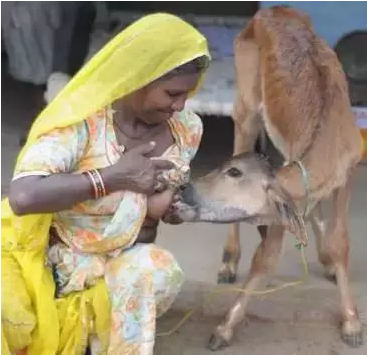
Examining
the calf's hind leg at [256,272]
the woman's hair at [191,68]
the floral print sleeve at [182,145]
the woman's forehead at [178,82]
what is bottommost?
the calf's hind leg at [256,272]

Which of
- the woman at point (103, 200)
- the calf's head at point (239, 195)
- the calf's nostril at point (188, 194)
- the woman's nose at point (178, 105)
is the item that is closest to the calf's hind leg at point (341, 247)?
the calf's head at point (239, 195)

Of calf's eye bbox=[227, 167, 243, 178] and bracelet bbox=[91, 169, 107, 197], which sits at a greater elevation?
bracelet bbox=[91, 169, 107, 197]

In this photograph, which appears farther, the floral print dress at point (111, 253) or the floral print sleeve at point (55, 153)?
the floral print dress at point (111, 253)

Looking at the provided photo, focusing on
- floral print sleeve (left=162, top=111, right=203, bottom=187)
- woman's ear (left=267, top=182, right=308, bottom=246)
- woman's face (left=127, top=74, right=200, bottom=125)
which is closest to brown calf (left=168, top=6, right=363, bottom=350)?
woman's ear (left=267, top=182, right=308, bottom=246)

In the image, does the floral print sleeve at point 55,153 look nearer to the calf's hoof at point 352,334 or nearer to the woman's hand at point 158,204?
the woman's hand at point 158,204

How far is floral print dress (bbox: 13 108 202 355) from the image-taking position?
3.05 meters

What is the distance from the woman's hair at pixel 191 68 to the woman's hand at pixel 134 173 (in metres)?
0.26

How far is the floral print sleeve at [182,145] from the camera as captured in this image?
10.6 ft

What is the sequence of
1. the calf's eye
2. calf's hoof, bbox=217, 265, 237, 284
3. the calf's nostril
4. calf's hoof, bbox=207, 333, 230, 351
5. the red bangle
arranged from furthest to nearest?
calf's hoof, bbox=217, 265, 237, 284 < calf's hoof, bbox=207, 333, 230, 351 < the calf's eye < the calf's nostril < the red bangle

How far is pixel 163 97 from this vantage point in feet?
9.91

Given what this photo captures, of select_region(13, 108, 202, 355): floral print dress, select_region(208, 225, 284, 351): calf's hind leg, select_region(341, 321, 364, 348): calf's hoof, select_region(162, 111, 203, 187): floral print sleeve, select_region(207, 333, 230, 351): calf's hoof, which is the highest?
select_region(162, 111, 203, 187): floral print sleeve

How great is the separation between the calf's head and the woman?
189 millimetres

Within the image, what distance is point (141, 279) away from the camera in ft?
10.1

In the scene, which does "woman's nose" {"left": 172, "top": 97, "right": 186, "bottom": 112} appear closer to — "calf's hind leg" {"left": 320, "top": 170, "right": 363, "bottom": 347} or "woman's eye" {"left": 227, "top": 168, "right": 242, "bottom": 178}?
"woman's eye" {"left": 227, "top": 168, "right": 242, "bottom": 178}
